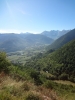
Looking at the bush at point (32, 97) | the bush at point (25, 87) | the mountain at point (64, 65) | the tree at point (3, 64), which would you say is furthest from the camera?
the mountain at point (64, 65)

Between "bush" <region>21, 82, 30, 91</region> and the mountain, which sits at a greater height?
"bush" <region>21, 82, 30, 91</region>

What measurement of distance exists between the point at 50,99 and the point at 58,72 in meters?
109

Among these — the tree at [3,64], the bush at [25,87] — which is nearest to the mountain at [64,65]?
the tree at [3,64]

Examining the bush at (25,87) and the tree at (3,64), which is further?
the tree at (3,64)

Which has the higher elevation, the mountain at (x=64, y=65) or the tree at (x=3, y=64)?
the tree at (x=3, y=64)

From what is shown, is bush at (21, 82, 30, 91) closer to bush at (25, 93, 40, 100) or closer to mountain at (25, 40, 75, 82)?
bush at (25, 93, 40, 100)

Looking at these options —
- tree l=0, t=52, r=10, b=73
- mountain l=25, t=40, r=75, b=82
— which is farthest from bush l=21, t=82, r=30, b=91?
mountain l=25, t=40, r=75, b=82

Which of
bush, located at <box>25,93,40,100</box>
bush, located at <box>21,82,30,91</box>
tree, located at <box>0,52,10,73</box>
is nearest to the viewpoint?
bush, located at <box>25,93,40,100</box>

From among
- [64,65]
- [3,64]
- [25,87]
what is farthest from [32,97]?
[64,65]

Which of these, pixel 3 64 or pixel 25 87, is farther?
pixel 3 64

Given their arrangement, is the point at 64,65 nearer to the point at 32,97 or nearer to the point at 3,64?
the point at 3,64

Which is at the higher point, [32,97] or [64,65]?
[32,97]

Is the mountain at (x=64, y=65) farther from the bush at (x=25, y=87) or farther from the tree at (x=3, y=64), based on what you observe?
the bush at (x=25, y=87)

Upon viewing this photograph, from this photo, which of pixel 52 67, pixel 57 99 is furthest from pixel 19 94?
pixel 52 67
